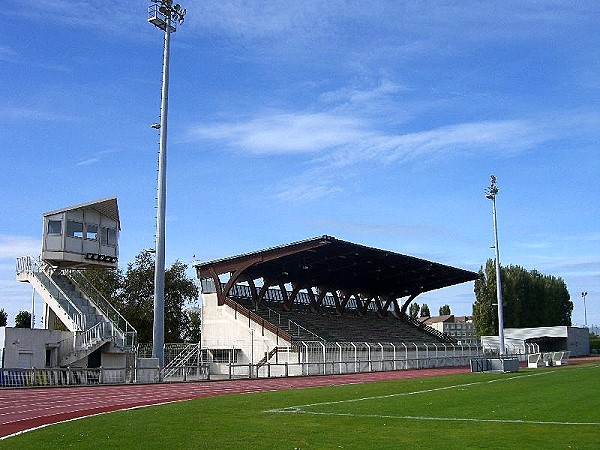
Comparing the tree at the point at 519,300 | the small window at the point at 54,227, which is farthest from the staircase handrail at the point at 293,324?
the tree at the point at 519,300

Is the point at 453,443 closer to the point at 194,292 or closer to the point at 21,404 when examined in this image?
the point at 21,404

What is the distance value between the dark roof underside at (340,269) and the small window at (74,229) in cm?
1499

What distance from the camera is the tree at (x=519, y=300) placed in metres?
107

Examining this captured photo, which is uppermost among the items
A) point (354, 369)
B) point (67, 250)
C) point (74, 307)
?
point (67, 250)

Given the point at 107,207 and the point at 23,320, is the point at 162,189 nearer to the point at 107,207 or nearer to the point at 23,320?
the point at 107,207

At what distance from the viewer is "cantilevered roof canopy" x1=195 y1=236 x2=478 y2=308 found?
56.9 meters

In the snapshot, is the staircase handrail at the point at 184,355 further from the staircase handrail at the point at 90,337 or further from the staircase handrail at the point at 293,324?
the staircase handrail at the point at 90,337

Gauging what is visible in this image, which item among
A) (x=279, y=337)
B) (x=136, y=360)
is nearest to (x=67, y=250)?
(x=136, y=360)

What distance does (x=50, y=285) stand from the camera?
1815 inches

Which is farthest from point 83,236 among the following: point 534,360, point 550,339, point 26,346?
point 550,339

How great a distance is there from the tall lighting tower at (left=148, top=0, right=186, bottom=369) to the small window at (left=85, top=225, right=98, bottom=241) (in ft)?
36.2

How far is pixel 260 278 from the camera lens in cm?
6369

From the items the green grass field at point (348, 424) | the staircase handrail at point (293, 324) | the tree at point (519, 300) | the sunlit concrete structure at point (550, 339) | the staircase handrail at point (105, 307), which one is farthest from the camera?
the tree at point (519, 300)

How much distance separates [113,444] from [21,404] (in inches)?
434
